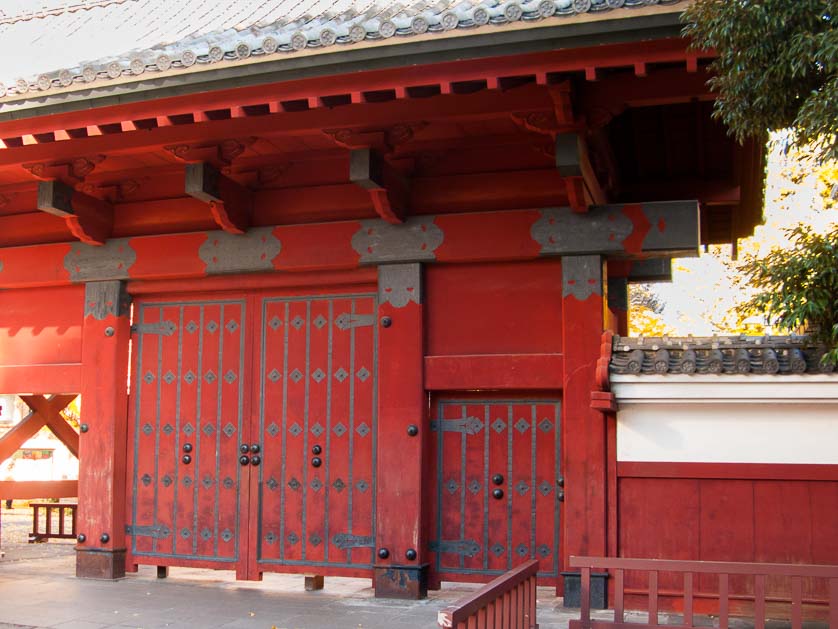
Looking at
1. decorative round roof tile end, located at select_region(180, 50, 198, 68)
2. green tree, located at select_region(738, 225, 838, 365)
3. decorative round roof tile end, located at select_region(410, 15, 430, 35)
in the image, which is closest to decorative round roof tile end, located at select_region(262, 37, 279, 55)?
decorative round roof tile end, located at select_region(180, 50, 198, 68)

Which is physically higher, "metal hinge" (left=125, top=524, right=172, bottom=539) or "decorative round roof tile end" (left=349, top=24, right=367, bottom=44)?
"decorative round roof tile end" (left=349, top=24, right=367, bottom=44)

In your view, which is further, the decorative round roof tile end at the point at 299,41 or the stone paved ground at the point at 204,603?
the stone paved ground at the point at 204,603

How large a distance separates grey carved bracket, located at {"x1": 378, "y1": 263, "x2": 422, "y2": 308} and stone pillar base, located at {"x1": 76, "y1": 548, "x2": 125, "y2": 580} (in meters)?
3.46

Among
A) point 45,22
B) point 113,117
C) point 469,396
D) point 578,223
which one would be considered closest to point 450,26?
point 578,223

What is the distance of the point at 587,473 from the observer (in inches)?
286

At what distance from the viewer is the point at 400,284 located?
26.4 feet

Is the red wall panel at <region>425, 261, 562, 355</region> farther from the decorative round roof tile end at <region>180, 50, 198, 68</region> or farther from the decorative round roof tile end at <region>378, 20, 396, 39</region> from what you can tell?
the decorative round roof tile end at <region>180, 50, 198, 68</region>

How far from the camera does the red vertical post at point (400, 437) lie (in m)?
7.74

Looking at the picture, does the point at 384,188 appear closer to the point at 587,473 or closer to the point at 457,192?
the point at 457,192

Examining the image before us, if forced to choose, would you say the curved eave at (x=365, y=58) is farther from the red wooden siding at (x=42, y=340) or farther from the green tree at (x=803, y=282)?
the red wooden siding at (x=42, y=340)

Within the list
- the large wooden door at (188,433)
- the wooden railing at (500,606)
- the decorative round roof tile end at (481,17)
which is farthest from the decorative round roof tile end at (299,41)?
the wooden railing at (500,606)

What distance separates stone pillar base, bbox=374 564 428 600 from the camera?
302 inches

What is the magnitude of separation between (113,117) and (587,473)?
4.47 meters

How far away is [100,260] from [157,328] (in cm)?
85
